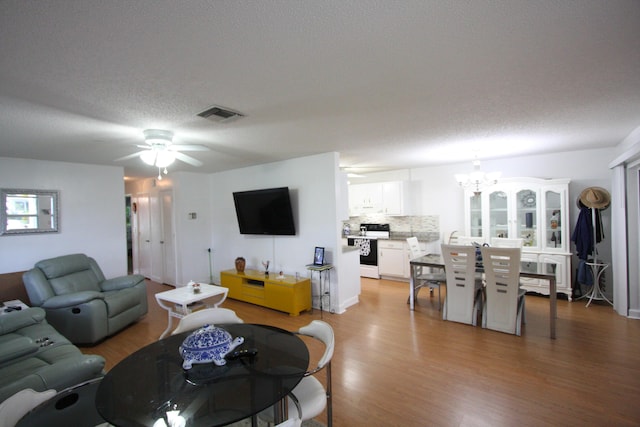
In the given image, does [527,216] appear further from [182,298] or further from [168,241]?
[168,241]

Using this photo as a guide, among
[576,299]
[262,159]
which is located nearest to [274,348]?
[262,159]

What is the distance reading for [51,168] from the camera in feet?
13.8

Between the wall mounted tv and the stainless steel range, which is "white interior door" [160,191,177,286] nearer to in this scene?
the wall mounted tv

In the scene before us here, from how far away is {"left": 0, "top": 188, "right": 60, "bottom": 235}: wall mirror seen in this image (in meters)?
3.87

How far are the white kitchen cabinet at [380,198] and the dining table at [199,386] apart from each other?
4.79m

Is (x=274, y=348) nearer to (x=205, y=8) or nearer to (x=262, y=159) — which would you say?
(x=205, y=8)

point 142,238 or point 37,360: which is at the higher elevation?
point 142,238

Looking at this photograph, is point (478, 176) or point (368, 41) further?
point (478, 176)

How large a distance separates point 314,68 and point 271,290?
11.2ft

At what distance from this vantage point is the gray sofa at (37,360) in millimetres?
1657

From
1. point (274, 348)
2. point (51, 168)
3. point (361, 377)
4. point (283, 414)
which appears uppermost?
point (51, 168)

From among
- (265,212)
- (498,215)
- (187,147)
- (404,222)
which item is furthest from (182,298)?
(498,215)

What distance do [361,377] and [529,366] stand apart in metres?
1.57

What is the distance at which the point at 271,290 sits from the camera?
14.3 feet
